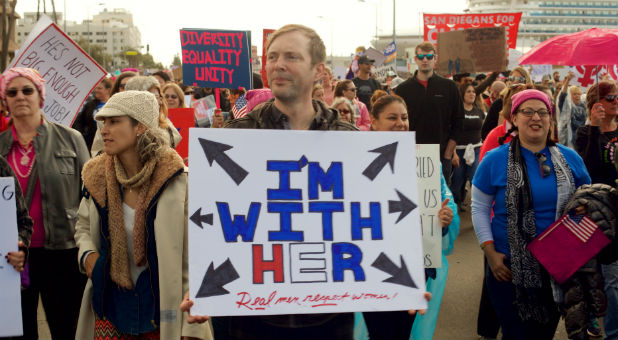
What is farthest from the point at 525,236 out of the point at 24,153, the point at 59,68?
the point at 59,68

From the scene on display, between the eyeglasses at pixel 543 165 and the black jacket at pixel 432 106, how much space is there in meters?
3.58

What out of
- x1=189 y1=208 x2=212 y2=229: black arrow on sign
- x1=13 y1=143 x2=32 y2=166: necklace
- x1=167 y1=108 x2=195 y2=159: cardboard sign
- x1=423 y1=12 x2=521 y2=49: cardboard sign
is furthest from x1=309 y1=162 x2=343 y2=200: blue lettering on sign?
x1=423 y1=12 x2=521 y2=49: cardboard sign

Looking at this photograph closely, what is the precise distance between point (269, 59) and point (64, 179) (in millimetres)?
1981

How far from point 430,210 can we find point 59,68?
147 inches

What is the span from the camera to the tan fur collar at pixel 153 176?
3150 mm

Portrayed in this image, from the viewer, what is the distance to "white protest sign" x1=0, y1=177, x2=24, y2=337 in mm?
3115

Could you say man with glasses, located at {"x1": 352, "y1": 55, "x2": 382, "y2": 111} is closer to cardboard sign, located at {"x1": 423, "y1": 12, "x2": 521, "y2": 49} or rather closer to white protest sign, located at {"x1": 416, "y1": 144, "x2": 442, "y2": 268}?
white protest sign, located at {"x1": 416, "y1": 144, "x2": 442, "y2": 268}

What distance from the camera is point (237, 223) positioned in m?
2.40

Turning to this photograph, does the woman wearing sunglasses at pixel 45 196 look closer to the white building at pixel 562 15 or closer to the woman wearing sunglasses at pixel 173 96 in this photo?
the woman wearing sunglasses at pixel 173 96

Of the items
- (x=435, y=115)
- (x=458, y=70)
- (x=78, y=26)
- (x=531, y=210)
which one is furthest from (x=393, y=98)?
(x=78, y=26)

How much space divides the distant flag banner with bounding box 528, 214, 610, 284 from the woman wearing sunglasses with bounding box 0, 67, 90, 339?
8.76ft

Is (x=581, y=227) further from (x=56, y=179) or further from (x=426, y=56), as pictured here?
(x=426, y=56)

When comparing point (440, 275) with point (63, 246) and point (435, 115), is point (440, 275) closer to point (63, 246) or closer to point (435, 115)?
point (63, 246)

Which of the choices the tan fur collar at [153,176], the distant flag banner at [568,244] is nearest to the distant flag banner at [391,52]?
the distant flag banner at [568,244]
